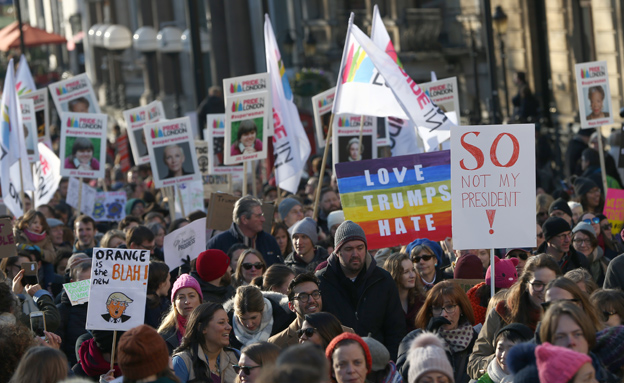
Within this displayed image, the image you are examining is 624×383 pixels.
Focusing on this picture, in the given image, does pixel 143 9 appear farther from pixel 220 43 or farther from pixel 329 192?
pixel 329 192

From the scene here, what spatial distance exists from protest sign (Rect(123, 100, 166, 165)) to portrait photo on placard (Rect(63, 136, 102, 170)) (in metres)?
0.51

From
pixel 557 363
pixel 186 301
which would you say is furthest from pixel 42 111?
pixel 557 363

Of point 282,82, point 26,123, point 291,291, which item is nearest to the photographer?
point 291,291

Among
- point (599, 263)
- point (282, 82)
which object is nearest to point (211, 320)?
point (599, 263)

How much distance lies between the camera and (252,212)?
32.4 ft

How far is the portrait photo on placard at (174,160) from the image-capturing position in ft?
44.9

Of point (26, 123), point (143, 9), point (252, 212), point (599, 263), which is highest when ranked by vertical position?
point (143, 9)

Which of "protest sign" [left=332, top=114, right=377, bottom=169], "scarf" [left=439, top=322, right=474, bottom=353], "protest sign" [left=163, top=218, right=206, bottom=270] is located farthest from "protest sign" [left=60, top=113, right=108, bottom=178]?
"scarf" [left=439, top=322, right=474, bottom=353]

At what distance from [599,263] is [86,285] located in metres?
4.05

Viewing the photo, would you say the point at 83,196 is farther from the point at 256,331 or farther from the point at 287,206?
the point at 256,331

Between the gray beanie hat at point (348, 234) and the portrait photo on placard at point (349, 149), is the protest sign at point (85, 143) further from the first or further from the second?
the gray beanie hat at point (348, 234)

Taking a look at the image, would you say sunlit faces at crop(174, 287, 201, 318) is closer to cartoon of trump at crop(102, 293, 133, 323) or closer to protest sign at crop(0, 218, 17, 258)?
cartoon of trump at crop(102, 293, 133, 323)

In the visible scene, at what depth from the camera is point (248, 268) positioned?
28.3 ft

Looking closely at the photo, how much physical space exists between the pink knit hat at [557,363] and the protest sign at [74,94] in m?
12.9
